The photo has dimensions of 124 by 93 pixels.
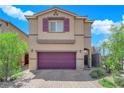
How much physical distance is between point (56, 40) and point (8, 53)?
24.4 feet

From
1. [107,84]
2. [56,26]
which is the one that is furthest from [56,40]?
[107,84]

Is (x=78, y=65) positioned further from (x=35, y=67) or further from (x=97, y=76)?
(x=97, y=76)

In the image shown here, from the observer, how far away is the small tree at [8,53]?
16047 mm

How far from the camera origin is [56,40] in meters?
23.0

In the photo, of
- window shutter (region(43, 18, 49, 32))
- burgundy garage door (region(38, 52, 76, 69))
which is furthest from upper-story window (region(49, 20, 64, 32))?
burgundy garage door (region(38, 52, 76, 69))

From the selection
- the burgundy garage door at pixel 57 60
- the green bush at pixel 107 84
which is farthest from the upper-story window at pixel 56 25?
the green bush at pixel 107 84

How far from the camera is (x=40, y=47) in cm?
2312

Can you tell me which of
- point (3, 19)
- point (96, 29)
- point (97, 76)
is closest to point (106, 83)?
point (97, 76)

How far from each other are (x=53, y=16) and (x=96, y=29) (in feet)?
21.8

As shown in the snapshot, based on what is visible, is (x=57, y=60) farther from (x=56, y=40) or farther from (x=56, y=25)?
(x=56, y=25)

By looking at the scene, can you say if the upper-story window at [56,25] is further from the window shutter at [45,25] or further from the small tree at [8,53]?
the small tree at [8,53]

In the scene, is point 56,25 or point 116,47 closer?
point 116,47

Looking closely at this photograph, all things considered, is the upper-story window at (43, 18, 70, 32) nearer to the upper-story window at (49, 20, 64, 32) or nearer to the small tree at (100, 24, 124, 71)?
the upper-story window at (49, 20, 64, 32)

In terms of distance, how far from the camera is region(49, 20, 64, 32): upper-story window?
914 inches
